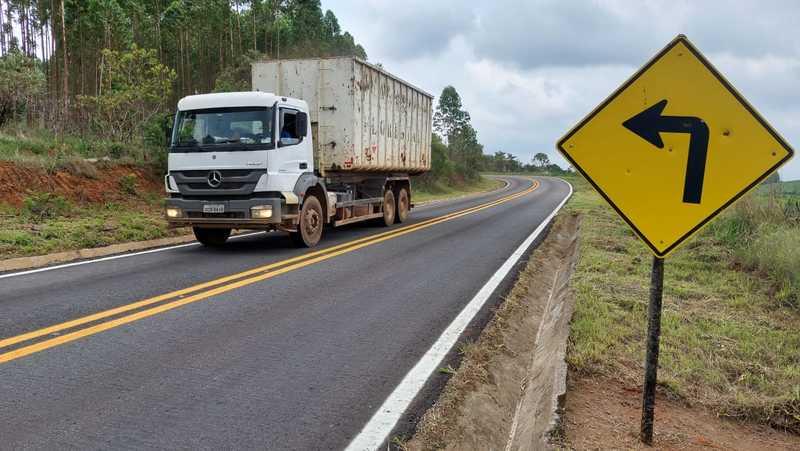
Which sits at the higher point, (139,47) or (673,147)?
(139,47)

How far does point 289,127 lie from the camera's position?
1091 centimetres

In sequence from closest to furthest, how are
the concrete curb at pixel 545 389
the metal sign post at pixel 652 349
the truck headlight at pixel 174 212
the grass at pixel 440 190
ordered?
the metal sign post at pixel 652 349 → the concrete curb at pixel 545 389 → the truck headlight at pixel 174 212 → the grass at pixel 440 190

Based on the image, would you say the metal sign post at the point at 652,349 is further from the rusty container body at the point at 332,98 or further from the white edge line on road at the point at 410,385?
the rusty container body at the point at 332,98

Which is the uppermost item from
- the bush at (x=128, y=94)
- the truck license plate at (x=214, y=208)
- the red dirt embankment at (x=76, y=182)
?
the bush at (x=128, y=94)

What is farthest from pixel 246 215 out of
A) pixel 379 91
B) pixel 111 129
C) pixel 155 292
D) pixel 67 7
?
pixel 67 7

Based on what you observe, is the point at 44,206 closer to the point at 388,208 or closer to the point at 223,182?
the point at 223,182

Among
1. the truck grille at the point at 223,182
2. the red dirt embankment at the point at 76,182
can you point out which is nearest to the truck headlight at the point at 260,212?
the truck grille at the point at 223,182

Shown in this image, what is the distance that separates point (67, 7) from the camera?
32.2m

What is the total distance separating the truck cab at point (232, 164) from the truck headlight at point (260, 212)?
2 centimetres

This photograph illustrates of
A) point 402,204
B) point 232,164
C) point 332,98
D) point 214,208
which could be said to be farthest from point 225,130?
point 402,204

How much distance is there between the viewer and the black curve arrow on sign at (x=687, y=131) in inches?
121

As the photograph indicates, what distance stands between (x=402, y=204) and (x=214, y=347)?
42.1ft

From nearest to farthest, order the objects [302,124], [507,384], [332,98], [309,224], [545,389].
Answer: [545,389] < [507,384] < [302,124] < [309,224] < [332,98]

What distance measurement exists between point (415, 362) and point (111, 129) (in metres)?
18.6
